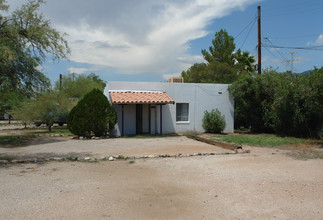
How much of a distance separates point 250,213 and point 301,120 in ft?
44.2

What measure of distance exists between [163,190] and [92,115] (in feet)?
37.2

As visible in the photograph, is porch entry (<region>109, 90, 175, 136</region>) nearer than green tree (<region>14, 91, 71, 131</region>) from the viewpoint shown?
Yes

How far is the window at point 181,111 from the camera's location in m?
19.7

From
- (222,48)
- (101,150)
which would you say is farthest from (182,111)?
(222,48)

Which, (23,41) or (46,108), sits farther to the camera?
(46,108)

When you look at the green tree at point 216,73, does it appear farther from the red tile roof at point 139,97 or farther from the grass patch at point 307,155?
the grass patch at point 307,155

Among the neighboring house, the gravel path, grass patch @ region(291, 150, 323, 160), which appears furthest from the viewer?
→ the neighboring house

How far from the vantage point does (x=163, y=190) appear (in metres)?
5.93

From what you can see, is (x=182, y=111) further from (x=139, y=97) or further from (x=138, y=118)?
(x=139, y=97)

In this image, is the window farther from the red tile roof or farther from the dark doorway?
the dark doorway

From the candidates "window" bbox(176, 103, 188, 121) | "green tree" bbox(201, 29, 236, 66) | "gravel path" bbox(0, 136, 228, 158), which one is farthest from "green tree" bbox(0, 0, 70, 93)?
"green tree" bbox(201, 29, 236, 66)

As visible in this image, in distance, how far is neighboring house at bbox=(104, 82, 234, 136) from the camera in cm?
1823

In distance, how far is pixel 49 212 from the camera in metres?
4.58

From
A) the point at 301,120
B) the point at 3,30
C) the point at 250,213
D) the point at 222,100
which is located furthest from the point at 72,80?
the point at 250,213
